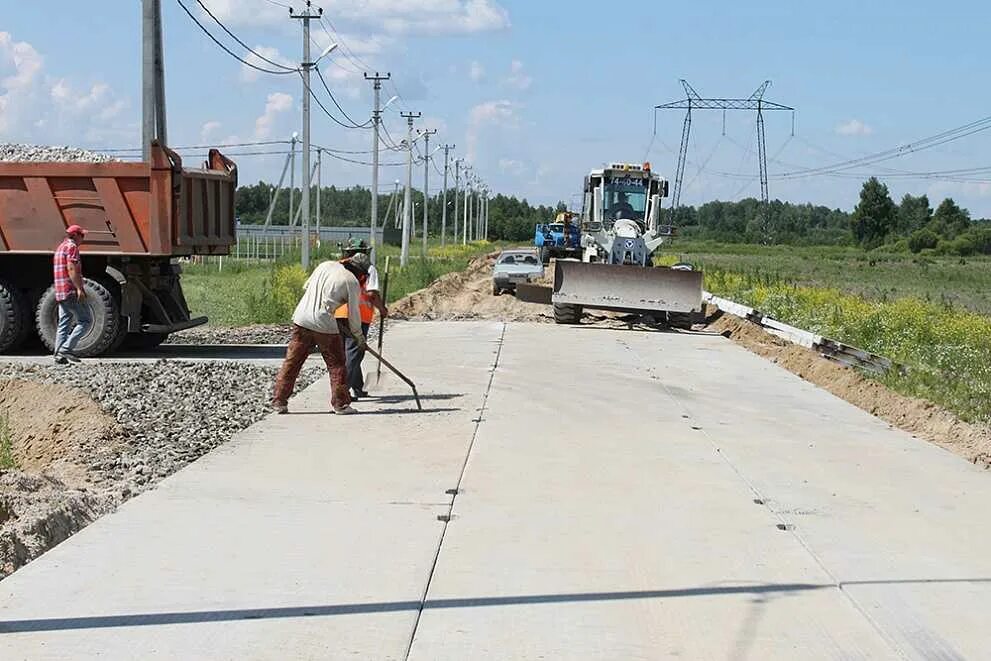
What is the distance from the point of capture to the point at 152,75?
23.2m

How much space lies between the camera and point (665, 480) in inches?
389

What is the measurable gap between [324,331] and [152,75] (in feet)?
40.3

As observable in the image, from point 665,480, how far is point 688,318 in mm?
16493

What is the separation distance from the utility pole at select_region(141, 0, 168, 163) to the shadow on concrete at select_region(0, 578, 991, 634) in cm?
1758

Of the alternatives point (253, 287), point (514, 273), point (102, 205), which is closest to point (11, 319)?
point (102, 205)

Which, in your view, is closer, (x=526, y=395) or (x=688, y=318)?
(x=526, y=395)

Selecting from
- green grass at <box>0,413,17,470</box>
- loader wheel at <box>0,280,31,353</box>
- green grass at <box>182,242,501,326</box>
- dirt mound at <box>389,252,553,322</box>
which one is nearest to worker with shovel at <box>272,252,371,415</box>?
green grass at <box>182,242,501,326</box>

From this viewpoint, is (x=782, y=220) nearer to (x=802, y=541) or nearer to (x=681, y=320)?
(x=681, y=320)

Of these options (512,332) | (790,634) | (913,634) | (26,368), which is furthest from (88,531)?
(512,332)

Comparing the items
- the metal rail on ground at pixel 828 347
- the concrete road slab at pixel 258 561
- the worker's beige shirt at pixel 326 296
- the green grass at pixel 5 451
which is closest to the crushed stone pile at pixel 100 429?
the green grass at pixel 5 451

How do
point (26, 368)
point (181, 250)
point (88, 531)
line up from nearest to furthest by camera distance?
point (88, 531), point (26, 368), point (181, 250)

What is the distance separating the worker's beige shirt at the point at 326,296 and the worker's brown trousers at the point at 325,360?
0.35ft

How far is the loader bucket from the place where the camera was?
84.3 ft

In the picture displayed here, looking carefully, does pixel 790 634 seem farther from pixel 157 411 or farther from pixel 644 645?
pixel 157 411
